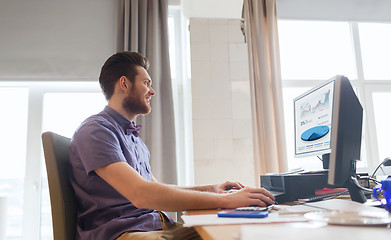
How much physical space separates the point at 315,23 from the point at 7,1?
3142 millimetres

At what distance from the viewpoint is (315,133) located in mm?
1593

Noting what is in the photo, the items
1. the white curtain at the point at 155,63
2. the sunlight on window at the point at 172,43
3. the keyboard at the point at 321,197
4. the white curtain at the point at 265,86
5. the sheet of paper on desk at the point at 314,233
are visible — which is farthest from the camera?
the sunlight on window at the point at 172,43

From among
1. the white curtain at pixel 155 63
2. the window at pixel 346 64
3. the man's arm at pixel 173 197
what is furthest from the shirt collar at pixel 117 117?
the window at pixel 346 64

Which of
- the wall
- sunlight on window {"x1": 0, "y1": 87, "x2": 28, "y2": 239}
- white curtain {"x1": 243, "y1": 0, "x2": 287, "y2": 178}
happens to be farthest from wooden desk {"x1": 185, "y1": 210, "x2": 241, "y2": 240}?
sunlight on window {"x1": 0, "y1": 87, "x2": 28, "y2": 239}

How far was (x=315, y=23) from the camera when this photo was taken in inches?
149

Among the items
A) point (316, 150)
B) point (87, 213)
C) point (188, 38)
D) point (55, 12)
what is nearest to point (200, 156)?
point (188, 38)

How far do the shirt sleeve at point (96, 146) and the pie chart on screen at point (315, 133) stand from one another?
88cm

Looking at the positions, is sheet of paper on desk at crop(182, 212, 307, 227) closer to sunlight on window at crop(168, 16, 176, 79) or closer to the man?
the man

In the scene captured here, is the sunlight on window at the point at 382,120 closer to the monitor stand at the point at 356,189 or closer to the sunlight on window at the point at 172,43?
the sunlight on window at the point at 172,43

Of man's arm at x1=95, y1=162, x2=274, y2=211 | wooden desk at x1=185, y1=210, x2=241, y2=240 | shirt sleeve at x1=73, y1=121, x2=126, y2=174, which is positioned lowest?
wooden desk at x1=185, y1=210, x2=241, y2=240

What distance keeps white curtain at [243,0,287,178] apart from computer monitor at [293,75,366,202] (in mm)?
1600

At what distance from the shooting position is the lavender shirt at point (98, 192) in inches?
44.5

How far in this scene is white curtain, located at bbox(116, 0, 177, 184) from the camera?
9.77ft

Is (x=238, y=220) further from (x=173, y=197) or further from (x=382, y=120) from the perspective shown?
(x=382, y=120)
